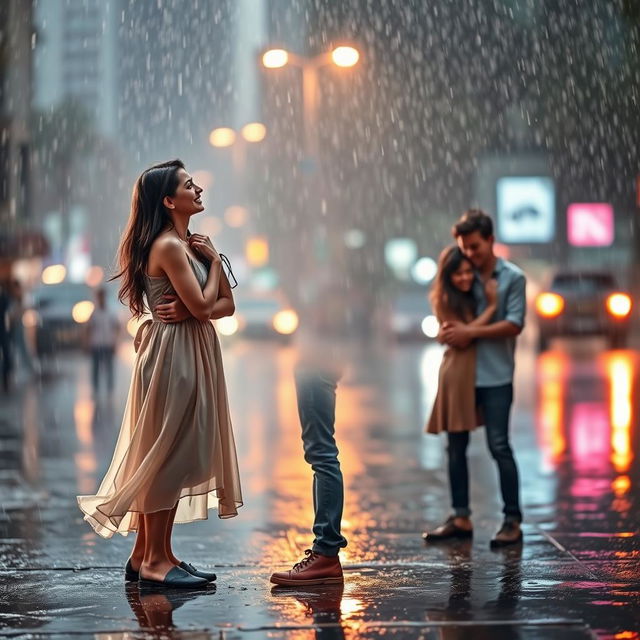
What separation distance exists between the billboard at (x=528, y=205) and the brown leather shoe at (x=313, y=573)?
144 feet

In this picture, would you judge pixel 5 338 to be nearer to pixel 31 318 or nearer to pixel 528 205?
pixel 31 318

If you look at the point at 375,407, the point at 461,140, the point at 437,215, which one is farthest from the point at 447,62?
the point at 375,407

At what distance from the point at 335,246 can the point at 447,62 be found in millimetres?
38016

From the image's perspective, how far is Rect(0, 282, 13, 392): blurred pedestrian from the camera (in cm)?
2128

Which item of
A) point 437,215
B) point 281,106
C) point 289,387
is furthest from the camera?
point 437,215

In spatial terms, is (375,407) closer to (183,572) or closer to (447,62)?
(183,572)

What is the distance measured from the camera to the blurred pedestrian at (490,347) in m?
7.47

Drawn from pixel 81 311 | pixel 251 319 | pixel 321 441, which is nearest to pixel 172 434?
pixel 321 441

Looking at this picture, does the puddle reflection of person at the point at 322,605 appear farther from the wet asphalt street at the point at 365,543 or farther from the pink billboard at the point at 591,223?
the pink billboard at the point at 591,223

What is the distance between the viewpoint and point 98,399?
17875mm

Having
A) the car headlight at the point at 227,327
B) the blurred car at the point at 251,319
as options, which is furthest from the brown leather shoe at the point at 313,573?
the car headlight at the point at 227,327

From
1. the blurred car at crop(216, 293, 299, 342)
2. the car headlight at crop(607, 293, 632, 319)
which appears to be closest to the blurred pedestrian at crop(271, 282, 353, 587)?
the car headlight at crop(607, 293, 632, 319)

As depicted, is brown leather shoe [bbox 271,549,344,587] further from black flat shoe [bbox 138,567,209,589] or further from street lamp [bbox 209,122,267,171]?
street lamp [bbox 209,122,267,171]

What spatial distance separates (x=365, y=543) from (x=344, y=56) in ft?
26.1
